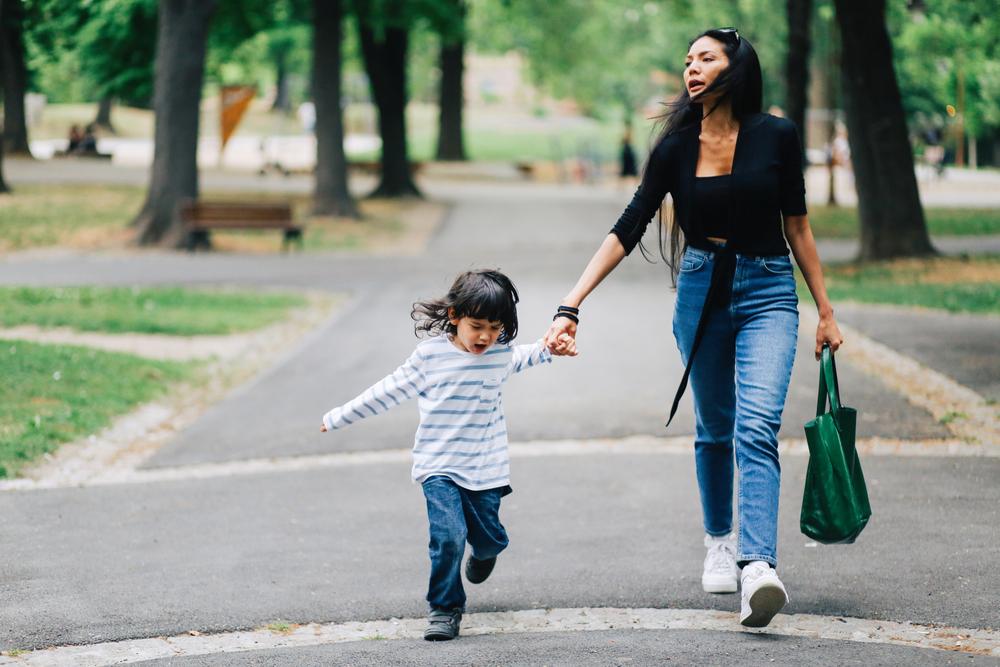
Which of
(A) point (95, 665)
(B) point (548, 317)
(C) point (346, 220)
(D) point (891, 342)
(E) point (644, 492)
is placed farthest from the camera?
(C) point (346, 220)

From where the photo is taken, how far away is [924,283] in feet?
55.8

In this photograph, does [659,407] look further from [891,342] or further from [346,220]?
[346,220]

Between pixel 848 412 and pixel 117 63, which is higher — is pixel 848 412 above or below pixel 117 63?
below

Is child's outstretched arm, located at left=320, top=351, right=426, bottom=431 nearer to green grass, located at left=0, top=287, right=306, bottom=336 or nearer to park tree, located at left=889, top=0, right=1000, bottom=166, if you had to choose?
green grass, located at left=0, top=287, right=306, bottom=336

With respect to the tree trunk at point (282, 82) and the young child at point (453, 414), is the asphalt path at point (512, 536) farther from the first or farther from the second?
the tree trunk at point (282, 82)

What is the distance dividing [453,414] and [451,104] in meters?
44.2

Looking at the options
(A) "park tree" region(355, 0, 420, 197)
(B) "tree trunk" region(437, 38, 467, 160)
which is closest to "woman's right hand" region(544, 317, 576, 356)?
(A) "park tree" region(355, 0, 420, 197)

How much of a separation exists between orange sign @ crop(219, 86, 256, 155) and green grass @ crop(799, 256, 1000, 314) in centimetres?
1711

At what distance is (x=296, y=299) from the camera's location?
16.6 meters

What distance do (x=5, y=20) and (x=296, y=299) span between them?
2304 centimetres

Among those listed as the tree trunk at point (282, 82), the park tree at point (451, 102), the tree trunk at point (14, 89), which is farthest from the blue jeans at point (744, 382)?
→ the tree trunk at point (282, 82)

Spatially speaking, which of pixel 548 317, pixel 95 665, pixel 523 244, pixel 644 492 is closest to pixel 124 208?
pixel 523 244

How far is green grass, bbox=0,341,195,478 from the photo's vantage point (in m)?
8.79

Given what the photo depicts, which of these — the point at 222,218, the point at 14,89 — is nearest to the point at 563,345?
the point at 222,218
